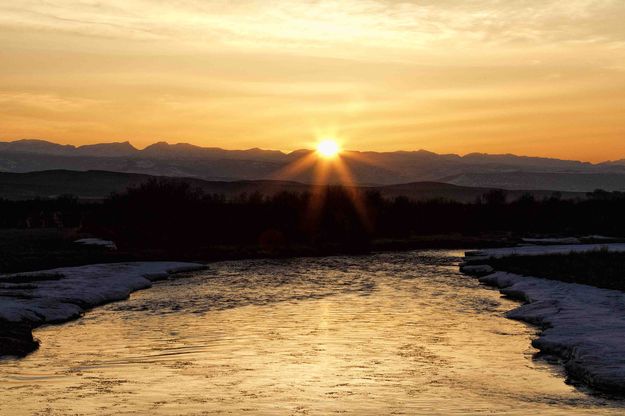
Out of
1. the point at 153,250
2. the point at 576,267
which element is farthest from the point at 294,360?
the point at 153,250

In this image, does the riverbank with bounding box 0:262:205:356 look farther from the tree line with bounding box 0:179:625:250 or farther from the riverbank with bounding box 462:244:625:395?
the tree line with bounding box 0:179:625:250

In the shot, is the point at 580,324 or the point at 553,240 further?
the point at 553,240

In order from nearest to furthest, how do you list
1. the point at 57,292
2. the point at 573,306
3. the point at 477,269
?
1. the point at 573,306
2. the point at 57,292
3. the point at 477,269

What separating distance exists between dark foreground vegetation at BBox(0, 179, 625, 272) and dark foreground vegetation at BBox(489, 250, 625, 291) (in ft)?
73.1

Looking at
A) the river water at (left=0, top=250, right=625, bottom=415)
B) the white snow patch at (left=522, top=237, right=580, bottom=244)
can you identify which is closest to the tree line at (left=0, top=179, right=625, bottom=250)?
the white snow patch at (left=522, top=237, right=580, bottom=244)

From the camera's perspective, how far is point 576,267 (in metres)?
51.5

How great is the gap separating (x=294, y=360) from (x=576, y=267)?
31.8m

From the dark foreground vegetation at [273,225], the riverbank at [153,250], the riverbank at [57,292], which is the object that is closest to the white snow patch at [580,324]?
the riverbank at [57,292]

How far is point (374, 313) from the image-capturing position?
35.0m

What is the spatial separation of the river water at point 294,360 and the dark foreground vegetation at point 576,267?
6513mm

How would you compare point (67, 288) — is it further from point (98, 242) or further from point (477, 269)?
point (98, 242)

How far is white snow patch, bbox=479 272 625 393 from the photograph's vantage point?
2216 cm

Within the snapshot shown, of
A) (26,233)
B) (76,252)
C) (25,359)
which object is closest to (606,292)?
(25,359)

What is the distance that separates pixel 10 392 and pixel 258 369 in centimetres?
678
